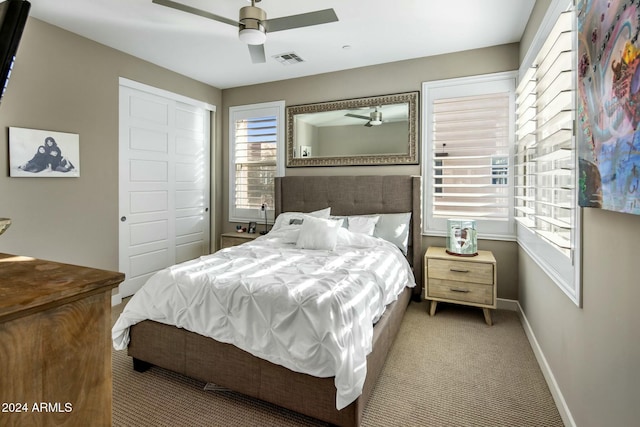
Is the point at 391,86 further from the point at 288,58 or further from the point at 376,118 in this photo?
the point at 288,58

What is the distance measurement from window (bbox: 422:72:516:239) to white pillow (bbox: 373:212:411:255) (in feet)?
1.19

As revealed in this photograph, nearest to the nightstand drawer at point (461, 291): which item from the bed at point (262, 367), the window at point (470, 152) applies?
the bed at point (262, 367)

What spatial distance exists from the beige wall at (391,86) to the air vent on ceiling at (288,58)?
54 cm

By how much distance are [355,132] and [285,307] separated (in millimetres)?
2915

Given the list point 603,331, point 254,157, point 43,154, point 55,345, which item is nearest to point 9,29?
point 55,345

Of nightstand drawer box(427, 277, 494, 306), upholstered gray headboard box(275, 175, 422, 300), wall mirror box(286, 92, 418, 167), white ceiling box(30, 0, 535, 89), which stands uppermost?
white ceiling box(30, 0, 535, 89)

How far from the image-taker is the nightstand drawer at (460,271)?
3176mm

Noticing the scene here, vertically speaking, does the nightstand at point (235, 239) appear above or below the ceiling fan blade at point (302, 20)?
below

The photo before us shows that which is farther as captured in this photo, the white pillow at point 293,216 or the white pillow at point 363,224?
the white pillow at point 293,216

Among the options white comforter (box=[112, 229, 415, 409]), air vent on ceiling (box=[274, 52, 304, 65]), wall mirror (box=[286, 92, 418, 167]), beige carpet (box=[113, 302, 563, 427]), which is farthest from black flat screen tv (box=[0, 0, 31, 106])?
wall mirror (box=[286, 92, 418, 167])

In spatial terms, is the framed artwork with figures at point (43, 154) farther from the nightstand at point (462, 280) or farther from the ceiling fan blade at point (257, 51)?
the nightstand at point (462, 280)

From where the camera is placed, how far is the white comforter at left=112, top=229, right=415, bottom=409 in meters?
1.75

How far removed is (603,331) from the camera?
1.44 m

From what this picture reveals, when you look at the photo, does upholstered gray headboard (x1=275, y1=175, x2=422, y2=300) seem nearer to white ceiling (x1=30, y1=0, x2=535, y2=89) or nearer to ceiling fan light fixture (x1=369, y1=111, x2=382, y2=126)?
ceiling fan light fixture (x1=369, y1=111, x2=382, y2=126)
